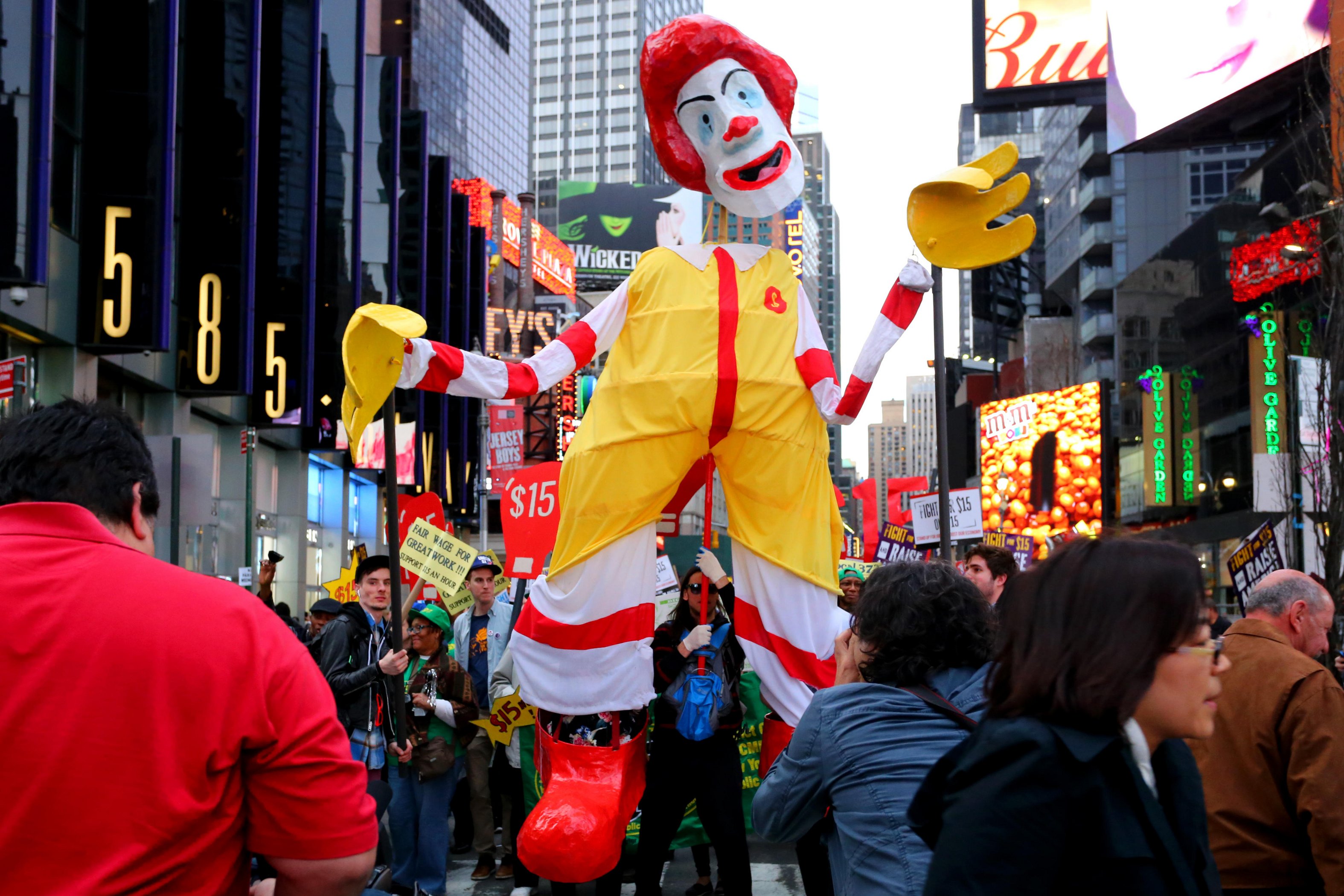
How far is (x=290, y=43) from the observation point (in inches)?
859

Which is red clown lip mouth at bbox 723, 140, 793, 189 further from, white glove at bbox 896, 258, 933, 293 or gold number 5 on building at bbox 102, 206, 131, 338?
gold number 5 on building at bbox 102, 206, 131, 338

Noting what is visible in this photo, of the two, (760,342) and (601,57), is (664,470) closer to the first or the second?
(760,342)

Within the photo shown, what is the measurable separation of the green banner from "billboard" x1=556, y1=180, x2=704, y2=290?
71210 millimetres

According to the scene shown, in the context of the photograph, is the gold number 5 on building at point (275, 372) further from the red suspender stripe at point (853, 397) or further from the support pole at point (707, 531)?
the red suspender stripe at point (853, 397)

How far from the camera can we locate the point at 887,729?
9.21 feet

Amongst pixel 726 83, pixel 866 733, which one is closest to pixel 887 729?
pixel 866 733

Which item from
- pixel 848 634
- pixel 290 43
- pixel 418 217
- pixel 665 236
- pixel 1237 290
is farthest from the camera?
pixel 665 236

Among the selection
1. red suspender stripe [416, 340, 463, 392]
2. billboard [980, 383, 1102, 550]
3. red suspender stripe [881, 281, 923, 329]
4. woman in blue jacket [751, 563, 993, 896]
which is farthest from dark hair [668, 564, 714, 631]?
billboard [980, 383, 1102, 550]

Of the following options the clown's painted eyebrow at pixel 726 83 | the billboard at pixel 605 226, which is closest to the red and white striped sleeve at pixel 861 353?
the clown's painted eyebrow at pixel 726 83

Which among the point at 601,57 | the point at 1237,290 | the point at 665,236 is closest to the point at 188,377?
the point at 1237,290

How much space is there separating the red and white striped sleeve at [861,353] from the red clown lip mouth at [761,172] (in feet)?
1.94

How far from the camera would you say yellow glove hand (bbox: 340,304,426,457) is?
16.5ft

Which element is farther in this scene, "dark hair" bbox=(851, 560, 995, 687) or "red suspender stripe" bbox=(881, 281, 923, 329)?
"red suspender stripe" bbox=(881, 281, 923, 329)

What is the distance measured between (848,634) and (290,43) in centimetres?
2093
